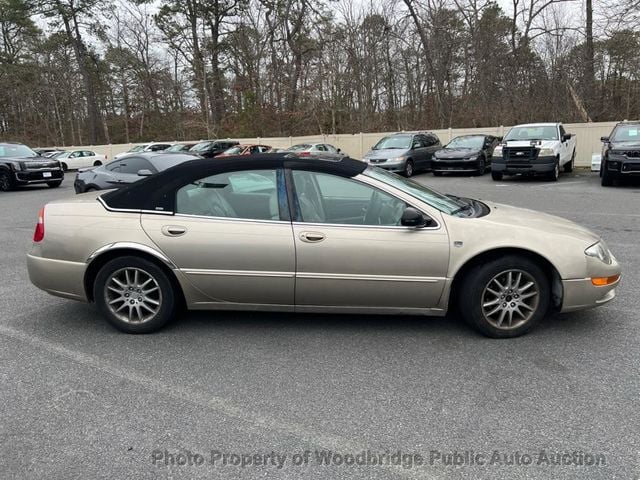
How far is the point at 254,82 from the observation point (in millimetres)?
37281

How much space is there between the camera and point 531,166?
15000 millimetres

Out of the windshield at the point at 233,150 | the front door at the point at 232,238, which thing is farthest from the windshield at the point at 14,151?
the front door at the point at 232,238

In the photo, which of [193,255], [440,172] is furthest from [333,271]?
[440,172]

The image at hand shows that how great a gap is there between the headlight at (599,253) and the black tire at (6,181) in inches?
747

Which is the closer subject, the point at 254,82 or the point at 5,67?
the point at 254,82

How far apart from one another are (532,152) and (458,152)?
3.52 meters

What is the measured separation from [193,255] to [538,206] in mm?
9024

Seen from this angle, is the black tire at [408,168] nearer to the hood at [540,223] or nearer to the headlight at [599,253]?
the hood at [540,223]

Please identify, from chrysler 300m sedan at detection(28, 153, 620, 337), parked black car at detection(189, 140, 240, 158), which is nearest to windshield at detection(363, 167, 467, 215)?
chrysler 300m sedan at detection(28, 153, 620, 337)

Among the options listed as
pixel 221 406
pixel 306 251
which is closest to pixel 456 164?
pixel 306 251

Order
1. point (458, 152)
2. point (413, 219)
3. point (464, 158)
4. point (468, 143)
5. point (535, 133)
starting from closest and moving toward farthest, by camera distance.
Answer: point (413, 219) → point (535, 133) → point (464, 158) → point (458, 152) → point (468, 143)

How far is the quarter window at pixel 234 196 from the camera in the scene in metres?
3.94

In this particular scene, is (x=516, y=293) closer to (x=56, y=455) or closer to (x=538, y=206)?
(x=56, y=455)

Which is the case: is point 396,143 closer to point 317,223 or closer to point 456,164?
point 456,164
